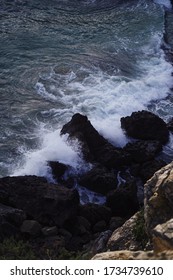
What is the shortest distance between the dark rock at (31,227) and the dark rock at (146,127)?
750 cm

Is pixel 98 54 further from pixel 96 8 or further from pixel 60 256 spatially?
pixel 60 256

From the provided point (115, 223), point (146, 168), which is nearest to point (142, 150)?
point (146, 168)

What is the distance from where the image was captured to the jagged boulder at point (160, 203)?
970 cm

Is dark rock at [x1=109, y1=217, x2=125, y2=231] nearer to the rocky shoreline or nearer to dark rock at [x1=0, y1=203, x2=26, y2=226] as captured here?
the rocky shoreline

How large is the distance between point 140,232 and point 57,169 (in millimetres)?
8637

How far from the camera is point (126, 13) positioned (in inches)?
1404

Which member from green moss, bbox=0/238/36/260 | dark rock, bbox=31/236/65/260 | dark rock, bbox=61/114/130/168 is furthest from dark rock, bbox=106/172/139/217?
green moss, bbox=0/238/36/260

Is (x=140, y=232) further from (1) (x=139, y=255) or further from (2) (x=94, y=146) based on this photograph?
(2) (x=94, y=146)

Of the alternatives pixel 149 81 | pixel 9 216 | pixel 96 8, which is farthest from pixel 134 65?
pixel 9 216

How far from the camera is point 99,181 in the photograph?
18.2 m

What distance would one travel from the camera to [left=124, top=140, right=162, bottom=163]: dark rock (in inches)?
776
